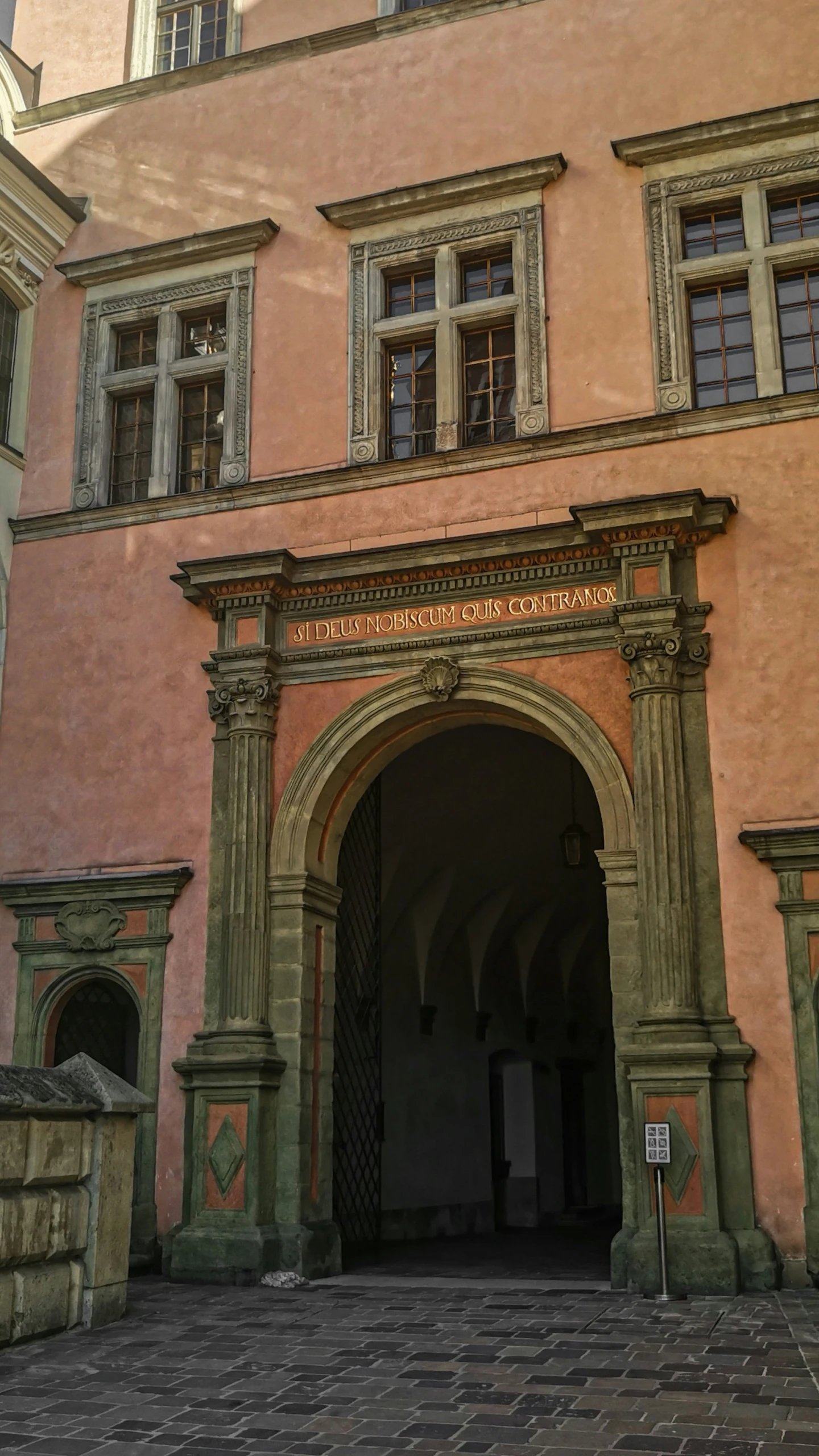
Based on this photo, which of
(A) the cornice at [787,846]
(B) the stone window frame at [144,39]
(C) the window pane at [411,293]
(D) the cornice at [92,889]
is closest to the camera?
(A) the cornice at [787,846]

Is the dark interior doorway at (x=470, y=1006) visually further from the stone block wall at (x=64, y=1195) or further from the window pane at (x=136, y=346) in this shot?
the window pane at (x=136, y=346)

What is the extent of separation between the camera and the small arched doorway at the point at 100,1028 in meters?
13.3

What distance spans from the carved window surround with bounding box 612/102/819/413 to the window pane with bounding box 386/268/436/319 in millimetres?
2078

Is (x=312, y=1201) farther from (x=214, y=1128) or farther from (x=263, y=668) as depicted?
(x=263, y=668)

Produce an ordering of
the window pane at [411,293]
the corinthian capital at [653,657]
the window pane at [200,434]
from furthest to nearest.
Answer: the window pane at [200,434]
the window pane at [411,293]
the corinthian capital at [653,657]

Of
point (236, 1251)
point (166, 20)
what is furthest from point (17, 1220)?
point (166, 20)

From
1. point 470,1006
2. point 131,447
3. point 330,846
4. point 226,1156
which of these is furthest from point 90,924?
point 470,1006

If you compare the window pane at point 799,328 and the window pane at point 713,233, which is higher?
the window pane at point 713,233

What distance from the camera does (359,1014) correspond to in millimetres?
13875

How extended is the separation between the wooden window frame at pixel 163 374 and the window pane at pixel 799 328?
16.1ft

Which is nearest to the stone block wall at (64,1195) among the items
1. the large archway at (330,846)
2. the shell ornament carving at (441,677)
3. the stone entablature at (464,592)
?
the large archway at (330,846)

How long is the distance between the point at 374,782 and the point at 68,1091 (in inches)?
206

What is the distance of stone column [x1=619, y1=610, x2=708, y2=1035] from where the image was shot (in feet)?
35.5

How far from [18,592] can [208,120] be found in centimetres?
517
